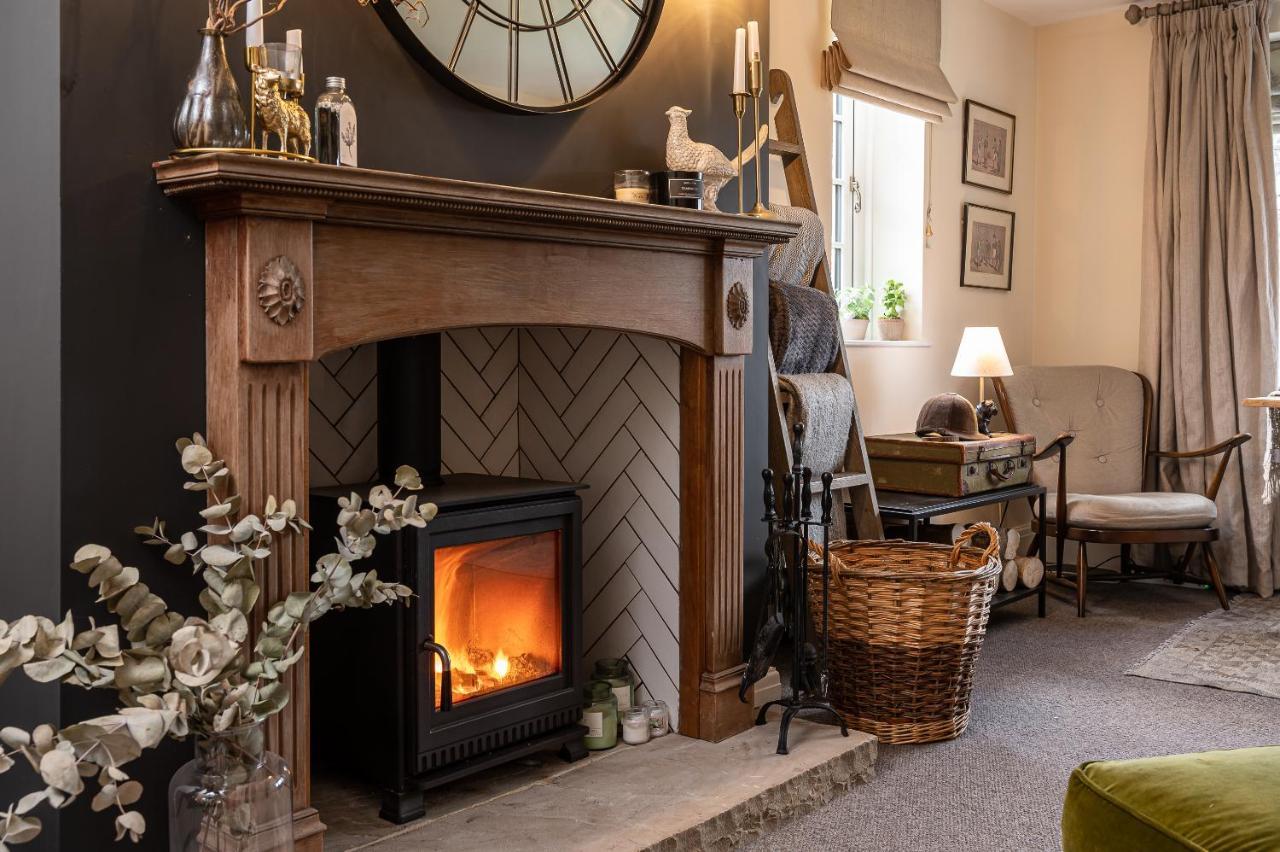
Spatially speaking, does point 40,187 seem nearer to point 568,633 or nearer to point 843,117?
point 568,633

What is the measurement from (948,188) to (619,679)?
3.06 meters

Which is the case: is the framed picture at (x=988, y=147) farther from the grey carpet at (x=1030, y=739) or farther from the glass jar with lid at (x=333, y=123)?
the glass jar with lid at (x=333, y=123)

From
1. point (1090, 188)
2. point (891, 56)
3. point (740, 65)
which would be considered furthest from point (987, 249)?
point (740, 65)

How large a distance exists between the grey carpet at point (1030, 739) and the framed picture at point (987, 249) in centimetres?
161

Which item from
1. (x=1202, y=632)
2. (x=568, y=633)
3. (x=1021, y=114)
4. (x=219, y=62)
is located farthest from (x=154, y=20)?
(x=1021, y=114)

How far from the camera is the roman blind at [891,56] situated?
4.08 metres

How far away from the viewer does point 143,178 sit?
1.71 metres

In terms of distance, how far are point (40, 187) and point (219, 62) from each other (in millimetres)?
315

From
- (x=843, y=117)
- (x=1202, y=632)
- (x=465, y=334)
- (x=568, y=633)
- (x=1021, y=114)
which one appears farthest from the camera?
(x=1021, y=114)

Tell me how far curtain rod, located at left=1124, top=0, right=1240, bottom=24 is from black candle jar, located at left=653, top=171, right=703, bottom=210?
3516 mm

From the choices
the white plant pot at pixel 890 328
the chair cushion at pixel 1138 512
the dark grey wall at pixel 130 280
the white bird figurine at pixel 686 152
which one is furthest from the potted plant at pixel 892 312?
the dark grey wall at pixel 130 280

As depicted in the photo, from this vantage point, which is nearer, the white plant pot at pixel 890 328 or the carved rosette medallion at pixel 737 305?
the carved rosette medallion at pixel 737 305

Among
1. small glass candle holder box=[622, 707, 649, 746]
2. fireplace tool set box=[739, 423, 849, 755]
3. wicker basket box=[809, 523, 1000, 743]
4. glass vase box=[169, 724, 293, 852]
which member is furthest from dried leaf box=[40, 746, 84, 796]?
wicker basket box=[809, 523, 1000, 743]

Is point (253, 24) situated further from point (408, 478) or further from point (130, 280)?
point (408, 478)
